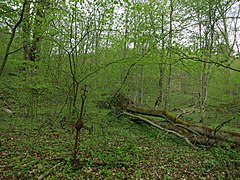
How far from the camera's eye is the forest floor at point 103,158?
3.87 meters

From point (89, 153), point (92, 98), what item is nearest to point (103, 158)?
point (89, 153)

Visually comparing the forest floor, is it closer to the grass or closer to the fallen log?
the grass

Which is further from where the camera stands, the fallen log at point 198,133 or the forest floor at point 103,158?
the fallen log at point 198,133

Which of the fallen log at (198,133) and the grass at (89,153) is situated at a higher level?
the fallen log at (198,133)

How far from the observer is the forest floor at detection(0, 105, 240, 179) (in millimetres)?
3873

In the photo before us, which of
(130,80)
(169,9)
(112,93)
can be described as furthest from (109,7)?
(169,9)

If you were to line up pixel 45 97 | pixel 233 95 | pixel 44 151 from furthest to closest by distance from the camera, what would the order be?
pixel 233 95 → pixel 45 97 → pixel 44 151

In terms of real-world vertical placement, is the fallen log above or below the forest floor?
above

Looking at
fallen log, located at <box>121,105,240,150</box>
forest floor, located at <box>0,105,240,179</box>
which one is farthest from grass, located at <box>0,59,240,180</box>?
fallen log, located at <box>121,105,240,150</box>

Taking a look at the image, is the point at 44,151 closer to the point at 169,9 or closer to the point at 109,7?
the point at 109,7

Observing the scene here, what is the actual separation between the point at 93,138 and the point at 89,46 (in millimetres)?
3006

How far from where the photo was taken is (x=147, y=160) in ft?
15.9

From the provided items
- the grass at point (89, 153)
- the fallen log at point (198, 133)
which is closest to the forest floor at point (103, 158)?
the grass at point (89, 153)

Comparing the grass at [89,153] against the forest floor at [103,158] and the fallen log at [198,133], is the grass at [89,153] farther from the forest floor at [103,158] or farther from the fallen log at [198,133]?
the fallen log at [198,133]
